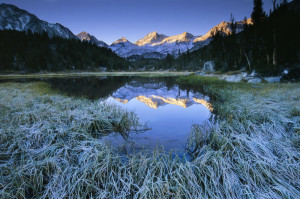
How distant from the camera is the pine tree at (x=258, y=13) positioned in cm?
3104

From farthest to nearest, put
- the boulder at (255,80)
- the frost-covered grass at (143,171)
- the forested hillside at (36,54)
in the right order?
1. the forested hillside at (36,54)
2. the boulder at (255,80)
3. the frost-covered grass at (143,171)

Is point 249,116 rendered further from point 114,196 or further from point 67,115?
point 67,115

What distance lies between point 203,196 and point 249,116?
19.3 ft

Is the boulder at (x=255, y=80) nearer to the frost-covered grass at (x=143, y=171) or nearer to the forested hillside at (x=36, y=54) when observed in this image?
the frost-covered grass at (x=143, y=171)

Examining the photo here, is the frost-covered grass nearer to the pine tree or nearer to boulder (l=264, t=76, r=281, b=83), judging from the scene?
boulder (l=264, t=76, r=281, b=83)

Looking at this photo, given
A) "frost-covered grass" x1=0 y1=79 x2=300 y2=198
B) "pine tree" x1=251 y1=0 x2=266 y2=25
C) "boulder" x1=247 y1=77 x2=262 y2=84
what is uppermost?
"pine tree" x1=251 y1=0 x2=266 y2=25

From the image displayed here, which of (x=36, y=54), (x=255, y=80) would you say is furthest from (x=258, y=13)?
(x=36, y=54)

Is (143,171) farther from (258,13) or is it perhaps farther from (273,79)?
(258,13)

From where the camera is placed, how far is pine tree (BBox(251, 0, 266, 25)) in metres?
31.0

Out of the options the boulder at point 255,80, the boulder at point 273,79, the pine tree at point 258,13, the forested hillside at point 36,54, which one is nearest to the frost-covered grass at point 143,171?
the boulder at point 273,79

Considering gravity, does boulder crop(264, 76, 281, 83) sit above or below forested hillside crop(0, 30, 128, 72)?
below

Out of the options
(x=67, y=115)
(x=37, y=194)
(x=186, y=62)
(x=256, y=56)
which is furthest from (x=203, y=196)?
(x=186, y=62)

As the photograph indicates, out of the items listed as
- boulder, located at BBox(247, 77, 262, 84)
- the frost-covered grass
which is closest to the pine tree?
boulder, located at BBox(247, 77, 262, 84)

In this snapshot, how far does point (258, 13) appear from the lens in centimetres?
3173
